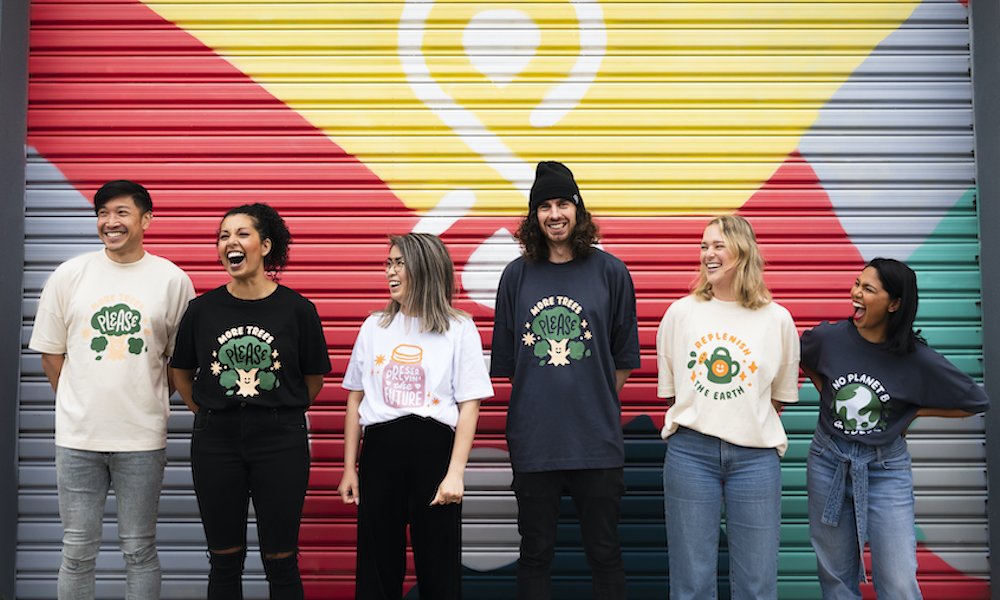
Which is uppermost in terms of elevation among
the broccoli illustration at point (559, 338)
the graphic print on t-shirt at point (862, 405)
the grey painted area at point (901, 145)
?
the grey painted area at point (901, 145)

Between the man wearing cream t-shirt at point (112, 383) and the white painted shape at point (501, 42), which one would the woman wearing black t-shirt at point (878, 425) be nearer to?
the white painted shape at point (501, 42)

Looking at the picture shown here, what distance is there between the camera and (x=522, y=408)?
11.0ft

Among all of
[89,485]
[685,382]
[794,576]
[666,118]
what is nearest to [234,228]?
[89,485]

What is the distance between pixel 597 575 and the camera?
3.25 meters

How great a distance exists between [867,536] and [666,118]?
2437mm

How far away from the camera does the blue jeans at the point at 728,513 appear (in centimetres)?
326

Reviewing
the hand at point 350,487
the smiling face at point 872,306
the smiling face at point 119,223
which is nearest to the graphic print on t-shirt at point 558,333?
the hand at point 350,487

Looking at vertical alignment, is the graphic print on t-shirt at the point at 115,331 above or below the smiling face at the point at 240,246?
below

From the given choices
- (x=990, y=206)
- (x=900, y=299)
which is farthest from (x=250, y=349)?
(x=990, y=206)

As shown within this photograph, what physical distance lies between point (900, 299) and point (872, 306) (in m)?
0.12

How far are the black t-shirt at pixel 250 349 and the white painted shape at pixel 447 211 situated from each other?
1114 millimetres

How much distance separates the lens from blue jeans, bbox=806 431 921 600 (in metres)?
3.27

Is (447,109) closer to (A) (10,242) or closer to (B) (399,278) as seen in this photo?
(B) (399,278)

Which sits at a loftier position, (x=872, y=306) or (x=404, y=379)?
(x=872, y=306)
